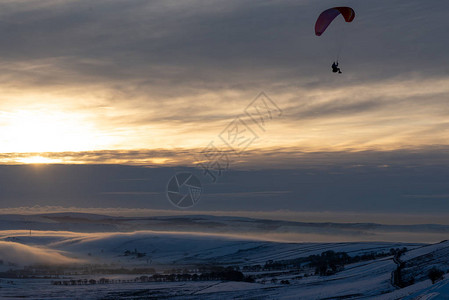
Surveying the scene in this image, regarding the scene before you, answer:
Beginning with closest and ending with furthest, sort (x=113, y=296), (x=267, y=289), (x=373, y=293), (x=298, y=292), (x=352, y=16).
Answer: (x=352, y=16) < (x=373, y=293) < (x=298, y=292) < (x=267, y=289) < (x=113, y=296)

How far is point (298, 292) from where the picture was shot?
5556 inches

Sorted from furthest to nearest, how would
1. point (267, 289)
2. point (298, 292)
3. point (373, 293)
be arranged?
point (267, 289), point (298, 292), point (373, 293)

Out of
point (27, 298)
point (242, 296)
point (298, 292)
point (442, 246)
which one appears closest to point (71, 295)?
point (27, 298)

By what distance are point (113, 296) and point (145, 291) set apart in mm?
13419

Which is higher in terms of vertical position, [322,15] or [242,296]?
[322,15]

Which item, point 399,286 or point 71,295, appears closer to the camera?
point 399,286

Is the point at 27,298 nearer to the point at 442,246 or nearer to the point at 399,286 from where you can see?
Answer: the point at 399,286

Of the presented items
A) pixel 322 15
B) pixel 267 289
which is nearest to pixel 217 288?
pixel 267 289

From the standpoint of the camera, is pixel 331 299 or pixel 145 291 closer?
pixel 331 299

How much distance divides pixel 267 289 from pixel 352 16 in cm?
8419

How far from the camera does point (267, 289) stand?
508 ft

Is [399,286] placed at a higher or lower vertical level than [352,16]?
lower

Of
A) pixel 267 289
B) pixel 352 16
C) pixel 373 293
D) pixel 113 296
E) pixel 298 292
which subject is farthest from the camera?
pixel 113 296

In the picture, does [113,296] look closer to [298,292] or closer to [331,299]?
[298,292]
